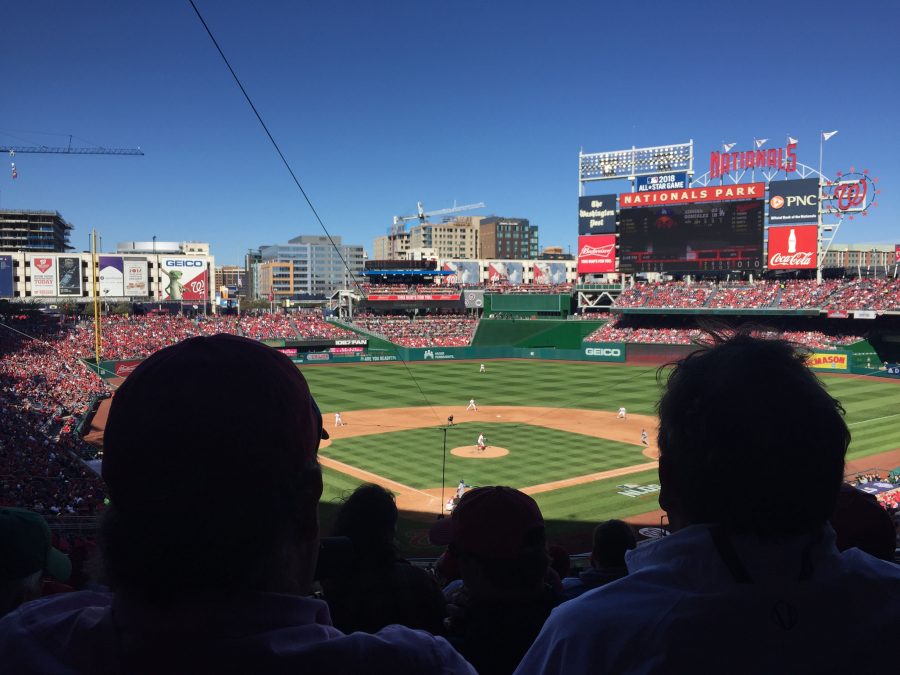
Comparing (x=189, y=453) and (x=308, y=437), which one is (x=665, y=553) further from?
(x=189, y=453)

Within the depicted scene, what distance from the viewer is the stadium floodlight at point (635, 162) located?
69.8 m

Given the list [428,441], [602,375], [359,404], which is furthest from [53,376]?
[602,375]

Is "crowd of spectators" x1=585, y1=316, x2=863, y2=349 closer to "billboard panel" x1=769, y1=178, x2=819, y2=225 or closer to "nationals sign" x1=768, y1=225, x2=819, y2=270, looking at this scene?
"nationals sign" x1=768, y1=225, x2=819, y2=270

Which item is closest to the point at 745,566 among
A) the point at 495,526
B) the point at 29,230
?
the point at 495,526

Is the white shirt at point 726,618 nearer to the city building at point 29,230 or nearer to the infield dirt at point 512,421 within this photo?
the infield dirt at point 512,421

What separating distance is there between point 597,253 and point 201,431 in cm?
6805

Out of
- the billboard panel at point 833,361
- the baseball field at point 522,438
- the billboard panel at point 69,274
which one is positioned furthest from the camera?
the billboard panel at point 69,274

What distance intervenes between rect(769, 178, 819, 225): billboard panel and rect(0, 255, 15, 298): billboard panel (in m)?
68.7

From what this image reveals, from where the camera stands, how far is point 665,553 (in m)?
1.65

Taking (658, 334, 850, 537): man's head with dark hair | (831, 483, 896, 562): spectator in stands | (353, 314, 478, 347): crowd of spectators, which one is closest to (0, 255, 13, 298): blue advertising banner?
(353, 314, 478, 347): crowd of spectators

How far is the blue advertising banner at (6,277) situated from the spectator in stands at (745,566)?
73.3 metres

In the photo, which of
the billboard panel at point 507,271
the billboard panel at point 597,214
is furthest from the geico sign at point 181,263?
the billboard panel at point 507,271

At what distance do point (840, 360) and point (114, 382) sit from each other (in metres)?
50.9

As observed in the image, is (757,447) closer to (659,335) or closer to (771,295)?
(659,335)
